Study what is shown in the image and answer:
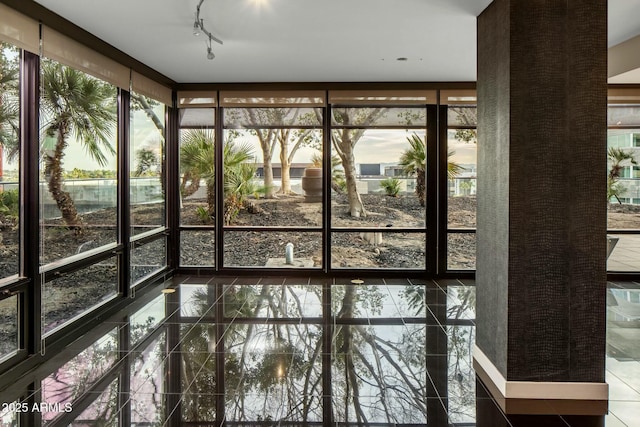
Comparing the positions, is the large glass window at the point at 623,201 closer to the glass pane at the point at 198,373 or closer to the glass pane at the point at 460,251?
the glass pane at the point at 460,251

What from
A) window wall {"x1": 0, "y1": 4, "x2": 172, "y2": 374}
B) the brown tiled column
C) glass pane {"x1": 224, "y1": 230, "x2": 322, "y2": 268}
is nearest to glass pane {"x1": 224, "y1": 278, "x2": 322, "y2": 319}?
glass pane {"x1": 224, "y1": 230, "x2": 322, "y2": 268}

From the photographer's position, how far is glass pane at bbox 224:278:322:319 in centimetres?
494

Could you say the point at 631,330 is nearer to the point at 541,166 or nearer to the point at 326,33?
the point at 541,166

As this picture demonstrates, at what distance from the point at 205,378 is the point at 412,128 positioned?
181 inches

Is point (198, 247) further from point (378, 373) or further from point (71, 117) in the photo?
point (378, 373)

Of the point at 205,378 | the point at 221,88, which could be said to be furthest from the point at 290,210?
the point at 205,378

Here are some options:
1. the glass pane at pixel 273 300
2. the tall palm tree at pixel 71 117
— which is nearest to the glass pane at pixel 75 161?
the tall palm tree at pixel 71 117

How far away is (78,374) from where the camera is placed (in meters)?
3.43

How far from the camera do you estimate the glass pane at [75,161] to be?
3.93 m

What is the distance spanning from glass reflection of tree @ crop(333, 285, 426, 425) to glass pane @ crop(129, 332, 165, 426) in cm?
108

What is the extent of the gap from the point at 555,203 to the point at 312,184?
4.16m

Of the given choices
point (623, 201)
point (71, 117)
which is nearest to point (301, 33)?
point (71, 117)

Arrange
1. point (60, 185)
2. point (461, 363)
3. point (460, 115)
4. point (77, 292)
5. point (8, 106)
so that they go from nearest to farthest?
point (8, 106) < point (461, 363) < point (60, 185) < point (77, 292) < point (460, 115)

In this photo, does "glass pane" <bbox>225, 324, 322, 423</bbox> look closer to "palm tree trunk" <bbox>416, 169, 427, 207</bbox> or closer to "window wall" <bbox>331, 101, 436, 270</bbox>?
"window wall" <bbox>331, 101, 436, 270</bbox>
